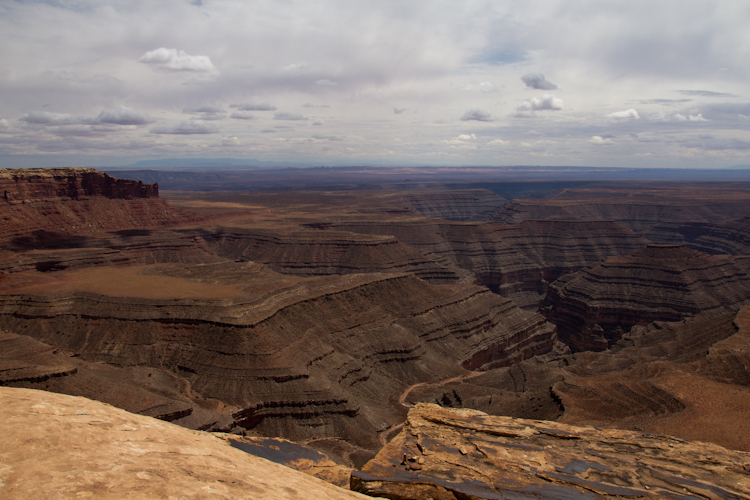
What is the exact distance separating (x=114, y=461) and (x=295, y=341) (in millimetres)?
40670

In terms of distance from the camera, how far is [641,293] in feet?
279

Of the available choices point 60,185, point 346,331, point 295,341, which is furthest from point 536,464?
point 60,185

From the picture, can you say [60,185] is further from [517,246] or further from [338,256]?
→ [517,246]

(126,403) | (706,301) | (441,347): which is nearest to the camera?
(126,403)

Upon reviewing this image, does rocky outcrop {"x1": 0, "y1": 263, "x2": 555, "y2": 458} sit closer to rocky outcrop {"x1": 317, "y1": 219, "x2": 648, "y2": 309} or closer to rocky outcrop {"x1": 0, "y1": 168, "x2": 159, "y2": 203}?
rocky outcrop {"x1": 317, "y1": 219, "x2": 648, "y2": 309}

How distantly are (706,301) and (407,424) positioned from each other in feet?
273

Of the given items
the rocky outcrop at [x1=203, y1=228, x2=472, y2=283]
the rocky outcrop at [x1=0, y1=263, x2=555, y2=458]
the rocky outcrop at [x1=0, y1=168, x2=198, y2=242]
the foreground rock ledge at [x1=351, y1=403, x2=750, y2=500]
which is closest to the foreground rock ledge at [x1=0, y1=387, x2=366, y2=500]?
the foreground rock ledge at [x1=351, y1=403, x2=750, y2=500]

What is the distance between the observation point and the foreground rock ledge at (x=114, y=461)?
768cm

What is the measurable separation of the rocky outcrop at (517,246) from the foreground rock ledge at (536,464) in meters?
89.9

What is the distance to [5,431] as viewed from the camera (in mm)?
8938

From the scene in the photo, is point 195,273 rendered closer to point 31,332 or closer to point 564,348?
point 31,332

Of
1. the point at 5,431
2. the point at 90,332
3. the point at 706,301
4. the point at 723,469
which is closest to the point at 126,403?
the point at 90,332

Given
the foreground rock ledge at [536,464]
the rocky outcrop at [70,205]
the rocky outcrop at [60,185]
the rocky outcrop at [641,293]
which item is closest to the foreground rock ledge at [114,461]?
the foreground rock ledge at [536,464]

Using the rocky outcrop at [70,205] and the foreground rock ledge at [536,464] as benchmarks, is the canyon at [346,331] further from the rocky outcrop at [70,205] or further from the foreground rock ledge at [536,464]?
the rocky outcrop at [70,205]
